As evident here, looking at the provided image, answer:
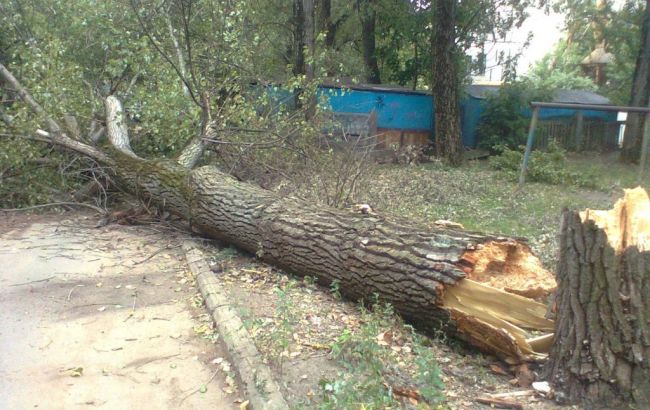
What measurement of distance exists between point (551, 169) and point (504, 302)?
7.96 m

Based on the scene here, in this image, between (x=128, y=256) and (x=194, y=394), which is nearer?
(x=194, y=394)

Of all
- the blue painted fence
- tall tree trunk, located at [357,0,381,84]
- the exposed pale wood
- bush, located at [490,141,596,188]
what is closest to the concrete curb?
the exposed pale wood

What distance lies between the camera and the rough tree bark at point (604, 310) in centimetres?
287

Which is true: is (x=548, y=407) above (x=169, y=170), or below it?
below

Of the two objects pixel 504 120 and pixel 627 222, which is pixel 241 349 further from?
pixel 504 120

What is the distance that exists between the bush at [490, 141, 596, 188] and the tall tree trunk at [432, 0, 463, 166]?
93.4 inches

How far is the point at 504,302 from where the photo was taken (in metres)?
3.68

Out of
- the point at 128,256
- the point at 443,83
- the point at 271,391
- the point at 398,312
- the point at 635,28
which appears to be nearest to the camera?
the point at 271,391

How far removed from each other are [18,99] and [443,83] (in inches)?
386

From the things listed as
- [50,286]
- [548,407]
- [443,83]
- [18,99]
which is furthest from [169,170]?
[443,83]

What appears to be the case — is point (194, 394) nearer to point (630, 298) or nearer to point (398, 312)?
point (398, 312)

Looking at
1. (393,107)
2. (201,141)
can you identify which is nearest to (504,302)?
(201,141)

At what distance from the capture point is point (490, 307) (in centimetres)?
368

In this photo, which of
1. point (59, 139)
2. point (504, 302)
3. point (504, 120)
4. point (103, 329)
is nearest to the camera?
point (504, 302)
